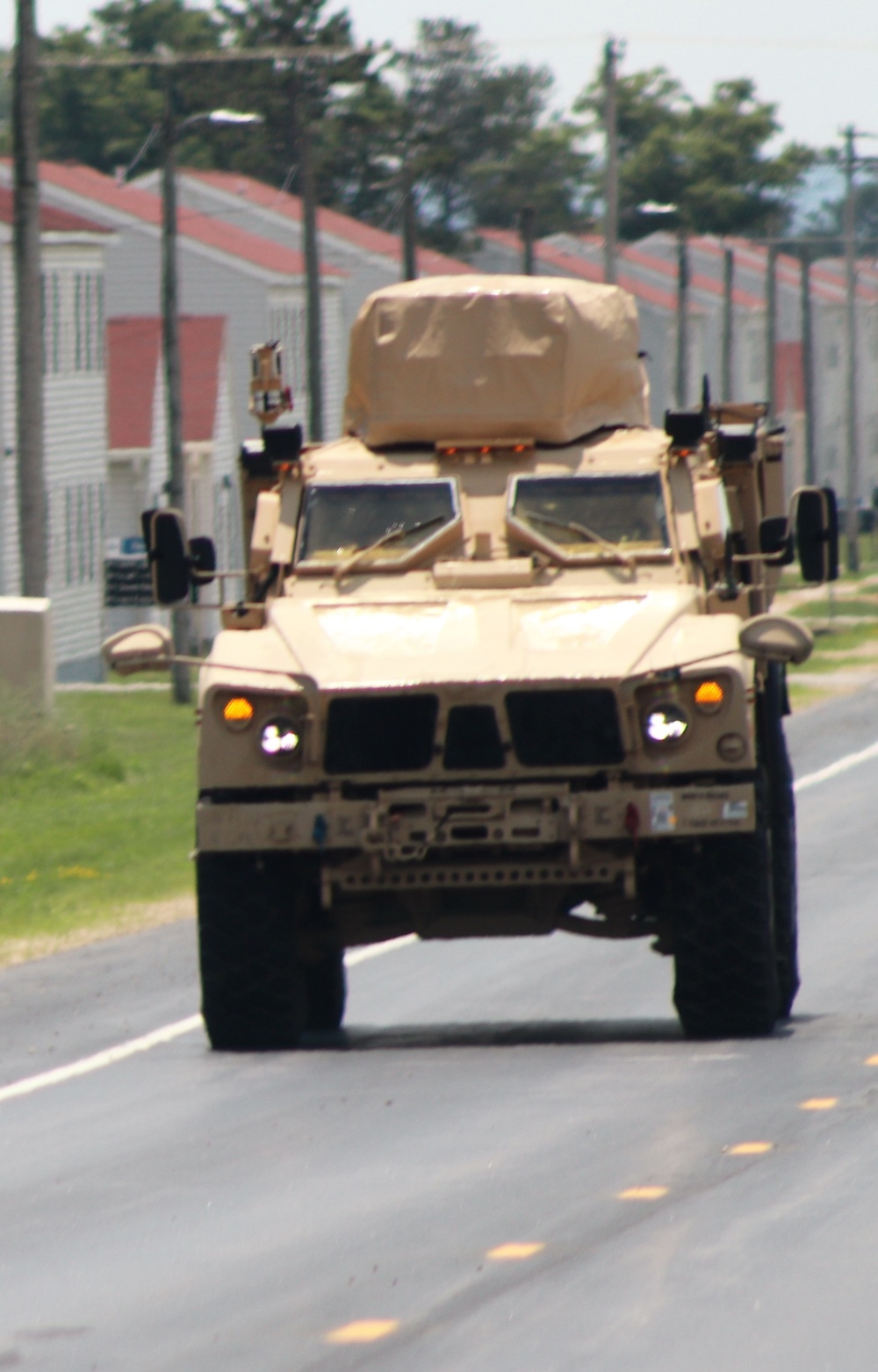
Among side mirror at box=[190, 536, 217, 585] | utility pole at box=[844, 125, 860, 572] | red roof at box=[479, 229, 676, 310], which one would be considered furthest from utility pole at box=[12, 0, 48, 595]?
red roof at box=[479, 229, 676, 310]

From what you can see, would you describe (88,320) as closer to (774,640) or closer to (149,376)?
(149,376)

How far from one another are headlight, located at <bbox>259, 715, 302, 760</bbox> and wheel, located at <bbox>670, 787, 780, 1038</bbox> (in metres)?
1.65

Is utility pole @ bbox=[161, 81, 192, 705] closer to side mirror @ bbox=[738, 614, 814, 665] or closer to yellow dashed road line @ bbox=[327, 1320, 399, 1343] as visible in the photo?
side mirror @ bbox=[738, 614, 814, 665]

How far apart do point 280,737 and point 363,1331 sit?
188 inches

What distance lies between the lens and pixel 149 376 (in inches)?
2196

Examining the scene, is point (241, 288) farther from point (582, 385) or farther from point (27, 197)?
point (582, 385)

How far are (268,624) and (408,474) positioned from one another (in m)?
1.34

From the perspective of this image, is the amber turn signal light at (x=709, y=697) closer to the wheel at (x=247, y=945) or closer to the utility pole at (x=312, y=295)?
the wheel at (x=247, y=945)

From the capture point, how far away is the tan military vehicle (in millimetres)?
11969

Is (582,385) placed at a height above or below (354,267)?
below

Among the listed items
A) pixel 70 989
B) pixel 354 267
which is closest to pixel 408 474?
pixel 70 989

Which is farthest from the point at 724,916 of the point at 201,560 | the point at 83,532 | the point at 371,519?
the point at 83,532

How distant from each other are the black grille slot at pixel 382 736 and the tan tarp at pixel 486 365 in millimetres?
2298

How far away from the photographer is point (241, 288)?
63.7m
